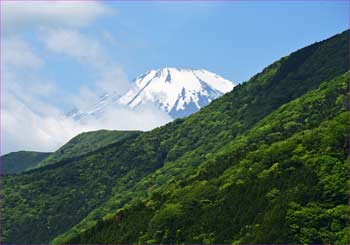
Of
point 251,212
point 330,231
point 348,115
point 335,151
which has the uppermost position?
point 348,115

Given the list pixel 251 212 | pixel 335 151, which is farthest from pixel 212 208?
pixel 335 151

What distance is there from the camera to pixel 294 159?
143125mm

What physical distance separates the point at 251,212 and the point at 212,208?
16949mm

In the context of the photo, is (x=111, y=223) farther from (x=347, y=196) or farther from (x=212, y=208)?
(x=347, y=196)

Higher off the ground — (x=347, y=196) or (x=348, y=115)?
(x=348, y=115)

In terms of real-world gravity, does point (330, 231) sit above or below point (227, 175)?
below

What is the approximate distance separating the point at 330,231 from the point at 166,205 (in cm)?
6206

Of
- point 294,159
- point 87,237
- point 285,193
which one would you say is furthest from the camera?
point 87,237

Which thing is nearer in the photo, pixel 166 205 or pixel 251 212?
pixel 251 212

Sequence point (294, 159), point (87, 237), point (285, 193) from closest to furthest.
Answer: point (285, 193)
point (294, 159)
point (87, 237)

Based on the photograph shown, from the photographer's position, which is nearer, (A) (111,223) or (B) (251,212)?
(B) (251,212)

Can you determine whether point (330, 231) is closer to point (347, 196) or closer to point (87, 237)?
point (347, 196)

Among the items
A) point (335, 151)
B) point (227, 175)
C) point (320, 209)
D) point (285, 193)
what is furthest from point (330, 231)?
point (227, 175)

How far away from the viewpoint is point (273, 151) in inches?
6181
